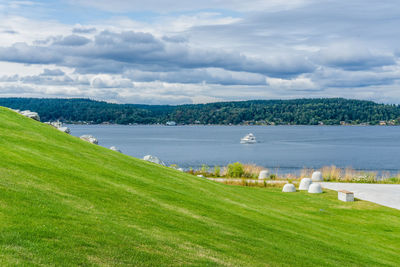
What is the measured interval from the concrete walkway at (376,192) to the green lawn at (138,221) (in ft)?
10.1

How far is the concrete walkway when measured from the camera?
2409 centimetres

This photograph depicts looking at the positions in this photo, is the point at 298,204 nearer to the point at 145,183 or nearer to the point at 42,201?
the point at 145,183

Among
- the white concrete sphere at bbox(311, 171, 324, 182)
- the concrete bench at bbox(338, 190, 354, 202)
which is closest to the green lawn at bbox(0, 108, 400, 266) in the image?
the concrete bench at bbox(338, 190, 354, 202)

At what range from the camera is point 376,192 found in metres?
26.8

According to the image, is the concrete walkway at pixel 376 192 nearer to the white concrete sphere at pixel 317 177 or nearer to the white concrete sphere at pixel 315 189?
the white concrete sphere at pixel 317 177

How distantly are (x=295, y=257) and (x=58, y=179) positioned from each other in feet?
22.4

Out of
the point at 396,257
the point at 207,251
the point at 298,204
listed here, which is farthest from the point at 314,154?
the point at 207,251

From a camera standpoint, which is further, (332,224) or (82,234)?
(332,224)

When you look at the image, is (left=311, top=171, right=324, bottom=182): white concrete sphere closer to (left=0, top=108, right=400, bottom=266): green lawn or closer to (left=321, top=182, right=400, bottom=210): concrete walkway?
(left=321, top=182, right=400, bottom=210): concrete walkway

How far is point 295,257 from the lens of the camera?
422 inches

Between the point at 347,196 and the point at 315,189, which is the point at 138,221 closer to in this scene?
the point at 347,196

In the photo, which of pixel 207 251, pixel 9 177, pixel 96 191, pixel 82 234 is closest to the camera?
pixel 82 234

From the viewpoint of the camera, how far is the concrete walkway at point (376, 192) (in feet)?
79.0

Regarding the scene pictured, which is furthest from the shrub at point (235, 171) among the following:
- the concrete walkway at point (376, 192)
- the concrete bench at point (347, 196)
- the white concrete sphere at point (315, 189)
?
the concrete bench at point (347, 196)
